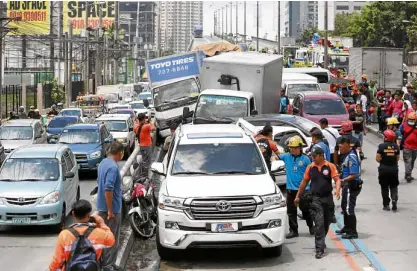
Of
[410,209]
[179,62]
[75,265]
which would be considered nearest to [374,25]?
[179,62]

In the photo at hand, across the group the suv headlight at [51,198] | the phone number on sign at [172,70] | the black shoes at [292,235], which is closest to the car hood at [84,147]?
the phone number on sign at [172,70]

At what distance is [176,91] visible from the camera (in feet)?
111

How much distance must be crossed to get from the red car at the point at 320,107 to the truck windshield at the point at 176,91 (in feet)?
18.3

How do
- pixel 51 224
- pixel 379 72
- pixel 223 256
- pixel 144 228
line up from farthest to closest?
pixel 379 72
pixel 51 224
pixel 144 228
pixel 223 256

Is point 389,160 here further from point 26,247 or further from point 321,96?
point 321,96

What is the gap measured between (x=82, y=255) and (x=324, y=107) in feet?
71.9

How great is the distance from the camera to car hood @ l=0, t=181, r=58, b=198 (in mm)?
16828

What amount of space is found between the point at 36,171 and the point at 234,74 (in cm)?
1384

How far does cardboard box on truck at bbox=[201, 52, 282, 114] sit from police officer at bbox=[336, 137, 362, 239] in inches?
630

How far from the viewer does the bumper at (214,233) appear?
1206cm

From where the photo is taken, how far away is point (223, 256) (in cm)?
1327

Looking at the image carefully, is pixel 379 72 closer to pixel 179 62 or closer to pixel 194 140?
pixel 179 62

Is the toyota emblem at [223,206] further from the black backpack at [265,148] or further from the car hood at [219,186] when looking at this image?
the black backpack at [265,148]

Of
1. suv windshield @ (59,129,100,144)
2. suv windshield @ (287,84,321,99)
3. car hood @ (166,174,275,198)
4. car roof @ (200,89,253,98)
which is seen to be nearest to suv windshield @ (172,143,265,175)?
car hood @ (166,174,275,198)
